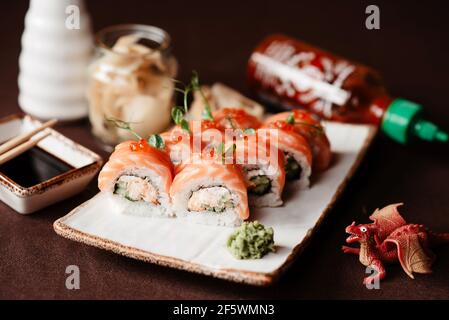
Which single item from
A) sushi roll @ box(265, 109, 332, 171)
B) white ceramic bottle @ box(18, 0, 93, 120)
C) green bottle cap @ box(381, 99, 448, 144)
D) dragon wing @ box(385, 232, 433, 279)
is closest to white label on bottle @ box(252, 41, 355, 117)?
green bottle cap @ box(381, 99, 448, 144)

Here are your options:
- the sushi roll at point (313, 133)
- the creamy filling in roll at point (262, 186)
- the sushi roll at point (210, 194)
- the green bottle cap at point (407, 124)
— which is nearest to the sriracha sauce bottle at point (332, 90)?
the green bottle cap at point (407, 124)

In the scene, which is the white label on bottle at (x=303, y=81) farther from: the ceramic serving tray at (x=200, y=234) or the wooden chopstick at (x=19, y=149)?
the wooden chopstick at (x=19, y=149)

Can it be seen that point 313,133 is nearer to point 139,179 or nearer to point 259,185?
point 259,185

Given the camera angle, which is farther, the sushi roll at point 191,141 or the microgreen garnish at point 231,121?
the microgreen garnish at point 231,121

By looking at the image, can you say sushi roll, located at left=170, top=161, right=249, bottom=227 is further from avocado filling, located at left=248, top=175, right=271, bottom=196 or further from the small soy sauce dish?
the small soy sauce dish

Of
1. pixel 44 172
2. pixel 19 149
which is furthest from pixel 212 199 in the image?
pixel 19 149

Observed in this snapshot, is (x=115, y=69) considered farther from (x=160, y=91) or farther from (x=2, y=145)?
(x=2, y=145)
